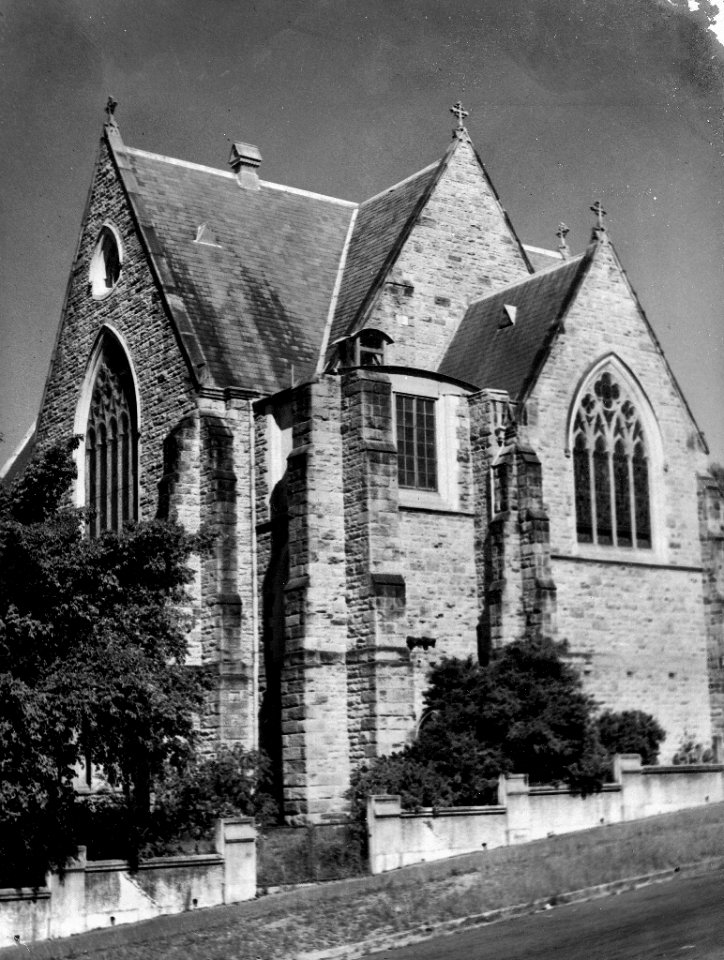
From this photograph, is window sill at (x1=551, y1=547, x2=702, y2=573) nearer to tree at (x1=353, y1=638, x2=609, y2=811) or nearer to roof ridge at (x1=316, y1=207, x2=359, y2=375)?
tree at (x1=353, y1=638, x2=609, y2=811)

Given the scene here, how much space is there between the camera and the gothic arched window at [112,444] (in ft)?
120

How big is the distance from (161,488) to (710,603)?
13.4m

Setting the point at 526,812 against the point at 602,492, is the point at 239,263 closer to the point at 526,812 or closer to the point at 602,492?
the point at 602,492

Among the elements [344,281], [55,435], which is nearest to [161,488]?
[55,435]

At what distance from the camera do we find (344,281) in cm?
4012

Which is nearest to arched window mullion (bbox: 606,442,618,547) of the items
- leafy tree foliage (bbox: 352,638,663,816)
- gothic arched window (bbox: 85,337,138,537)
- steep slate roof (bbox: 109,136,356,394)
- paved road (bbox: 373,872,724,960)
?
leafy tree foliage (bbox: 352,638,663,816)

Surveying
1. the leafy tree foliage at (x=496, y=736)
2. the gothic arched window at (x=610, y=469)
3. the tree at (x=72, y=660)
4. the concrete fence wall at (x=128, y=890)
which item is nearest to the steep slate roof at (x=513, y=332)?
the gothic arched window at (x=610, y=469)

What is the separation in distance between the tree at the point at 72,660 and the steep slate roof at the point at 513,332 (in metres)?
11.6

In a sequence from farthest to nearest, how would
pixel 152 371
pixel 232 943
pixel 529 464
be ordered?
pixel 152 371 < pixel 529 464 < pixel 232 943

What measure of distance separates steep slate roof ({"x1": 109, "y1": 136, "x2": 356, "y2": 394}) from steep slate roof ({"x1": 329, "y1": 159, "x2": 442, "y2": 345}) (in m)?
0.52

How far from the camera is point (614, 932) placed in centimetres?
1978

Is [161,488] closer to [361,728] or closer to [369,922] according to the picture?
[361,728]

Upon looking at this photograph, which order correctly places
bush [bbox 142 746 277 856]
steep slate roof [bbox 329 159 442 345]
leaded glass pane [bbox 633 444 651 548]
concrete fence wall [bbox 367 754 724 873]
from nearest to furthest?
concrete fence wall [bbox 367 754 724 873]
bush [bbox 142 746 277 856]
leaded glass pane [bbox 633 444 651 548]
steep slate roof [bbox 329 159 442 345]

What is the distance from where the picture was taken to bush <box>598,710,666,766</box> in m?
32.9
